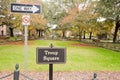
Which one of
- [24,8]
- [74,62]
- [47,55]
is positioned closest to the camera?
[47,55]

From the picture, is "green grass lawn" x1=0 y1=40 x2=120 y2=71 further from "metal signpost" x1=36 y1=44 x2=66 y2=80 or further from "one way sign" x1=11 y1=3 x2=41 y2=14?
"metal signpost" x1=36 y1=44 x2=66 y2=80

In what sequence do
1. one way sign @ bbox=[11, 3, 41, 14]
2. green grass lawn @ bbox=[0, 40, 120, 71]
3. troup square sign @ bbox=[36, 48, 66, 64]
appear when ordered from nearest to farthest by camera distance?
1. troup square sign @ bbox=[36, 48, 66, 64]
2. one way sign @ bbox=[11, 3, 41, 14]
3. green grass lawn @ bbox=[0, 40, 120, 71]

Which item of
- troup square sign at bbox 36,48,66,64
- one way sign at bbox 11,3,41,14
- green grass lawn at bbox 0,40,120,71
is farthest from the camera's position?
green grass lawn at bbox 0,40,120,71

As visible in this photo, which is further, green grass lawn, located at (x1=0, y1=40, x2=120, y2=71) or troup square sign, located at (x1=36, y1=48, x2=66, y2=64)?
green grass lawn, located at (x1=0, y1=40, x2=120, y2=71)

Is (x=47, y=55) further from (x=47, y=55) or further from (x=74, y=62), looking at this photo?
(x=74, y=62)

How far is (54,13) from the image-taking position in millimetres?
55875

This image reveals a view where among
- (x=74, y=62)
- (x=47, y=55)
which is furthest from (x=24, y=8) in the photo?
(x=74, y=62)

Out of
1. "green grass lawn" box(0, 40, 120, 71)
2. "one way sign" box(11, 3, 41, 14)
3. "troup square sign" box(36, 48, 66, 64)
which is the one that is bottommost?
"green grass lawn" box(0, 40, 120, 71)

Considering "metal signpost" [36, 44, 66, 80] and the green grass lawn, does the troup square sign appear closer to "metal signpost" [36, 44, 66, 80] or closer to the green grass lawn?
"metal signpost" [36, 44, 66, 80]

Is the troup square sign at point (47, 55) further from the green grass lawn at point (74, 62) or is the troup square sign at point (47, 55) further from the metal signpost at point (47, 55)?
the green grass lawn at point (74, 62)

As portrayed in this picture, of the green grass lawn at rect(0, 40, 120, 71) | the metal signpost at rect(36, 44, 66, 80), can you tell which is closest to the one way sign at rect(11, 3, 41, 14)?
the metal signpost at rect(36, 44, 66, 80)

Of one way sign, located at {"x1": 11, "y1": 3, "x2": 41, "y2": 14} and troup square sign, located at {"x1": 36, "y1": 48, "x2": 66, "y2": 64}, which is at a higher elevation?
one way sign, located at {"x1": 11, "y1": 3, "x2": 41, "y2": 14}

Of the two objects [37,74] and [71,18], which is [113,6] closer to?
[37,74]

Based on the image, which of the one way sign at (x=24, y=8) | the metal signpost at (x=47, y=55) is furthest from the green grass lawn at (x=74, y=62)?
the metal signpost at (x=47, y=55)
